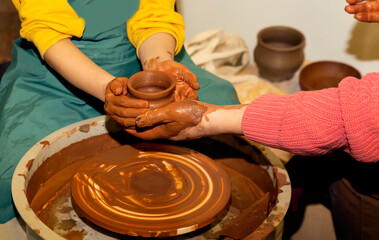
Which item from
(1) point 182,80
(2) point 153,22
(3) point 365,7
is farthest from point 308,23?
(1) point 182,80

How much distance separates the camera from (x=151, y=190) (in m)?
1.63

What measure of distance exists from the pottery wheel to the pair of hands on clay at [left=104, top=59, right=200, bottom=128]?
178mm

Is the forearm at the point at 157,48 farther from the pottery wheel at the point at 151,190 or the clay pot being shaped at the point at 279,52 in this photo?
the clay pot being shaped at the point at 279,52

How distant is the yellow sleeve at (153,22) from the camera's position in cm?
206

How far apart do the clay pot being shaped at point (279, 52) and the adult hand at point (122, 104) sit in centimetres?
174

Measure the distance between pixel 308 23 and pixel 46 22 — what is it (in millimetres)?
2138

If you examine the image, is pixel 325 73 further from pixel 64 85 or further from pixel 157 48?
pixel 64 85

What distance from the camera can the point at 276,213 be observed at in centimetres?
144

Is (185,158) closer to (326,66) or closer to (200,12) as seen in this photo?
(326,66)

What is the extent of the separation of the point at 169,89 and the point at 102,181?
1.29ft

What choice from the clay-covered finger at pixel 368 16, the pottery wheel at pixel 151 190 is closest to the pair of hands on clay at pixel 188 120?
the pottery wheel at pixel 151 190

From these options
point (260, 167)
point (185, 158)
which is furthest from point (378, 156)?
point (185, 158)

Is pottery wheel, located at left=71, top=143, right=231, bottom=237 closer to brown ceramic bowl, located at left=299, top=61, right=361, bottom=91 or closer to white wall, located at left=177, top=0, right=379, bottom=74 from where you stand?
brown ceramic bowl, located at left=299, top=61, right=361, bottom=91

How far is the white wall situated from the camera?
10.9ft
